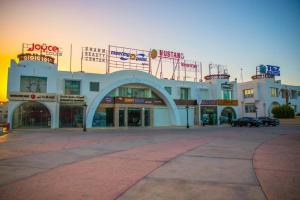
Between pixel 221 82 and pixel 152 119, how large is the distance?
1834cm

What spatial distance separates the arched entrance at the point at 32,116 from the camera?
1307 inches

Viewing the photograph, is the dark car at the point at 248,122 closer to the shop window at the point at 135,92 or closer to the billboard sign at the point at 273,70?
the shop window at the point at 135,92

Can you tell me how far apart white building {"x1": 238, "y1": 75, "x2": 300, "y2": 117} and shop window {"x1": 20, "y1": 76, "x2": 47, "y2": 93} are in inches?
1868

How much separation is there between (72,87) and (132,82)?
972 centimetres

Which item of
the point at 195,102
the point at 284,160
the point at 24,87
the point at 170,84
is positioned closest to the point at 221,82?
the point at 195,102

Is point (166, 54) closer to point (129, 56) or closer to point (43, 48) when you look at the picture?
point (129, 56)

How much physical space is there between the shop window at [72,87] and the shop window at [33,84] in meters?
3.12

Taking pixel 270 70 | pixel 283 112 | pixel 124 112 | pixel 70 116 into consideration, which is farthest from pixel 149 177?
pixel 270 70

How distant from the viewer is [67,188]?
6578 millimetres

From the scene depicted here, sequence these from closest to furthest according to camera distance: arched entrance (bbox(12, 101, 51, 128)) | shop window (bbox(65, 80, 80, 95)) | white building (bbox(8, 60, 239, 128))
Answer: arched entrance (bbox(12, 101, 51, 128)) < white building (bbox(8, 60, 239, 128)) < shop window (bbox(65, 80, 80, 95))

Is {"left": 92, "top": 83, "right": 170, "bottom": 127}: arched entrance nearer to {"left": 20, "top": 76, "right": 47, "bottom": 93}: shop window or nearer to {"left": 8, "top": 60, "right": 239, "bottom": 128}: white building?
{"left": 8, "top": 60, "right": 239, "bottom": 128}: white building

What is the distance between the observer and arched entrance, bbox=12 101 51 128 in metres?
33.2

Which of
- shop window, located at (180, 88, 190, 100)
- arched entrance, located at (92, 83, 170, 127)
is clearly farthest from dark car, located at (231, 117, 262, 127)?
arched entrance, located at (92, 83, 170, 127)

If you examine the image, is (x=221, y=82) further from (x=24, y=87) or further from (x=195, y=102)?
(x=24, y=87)
